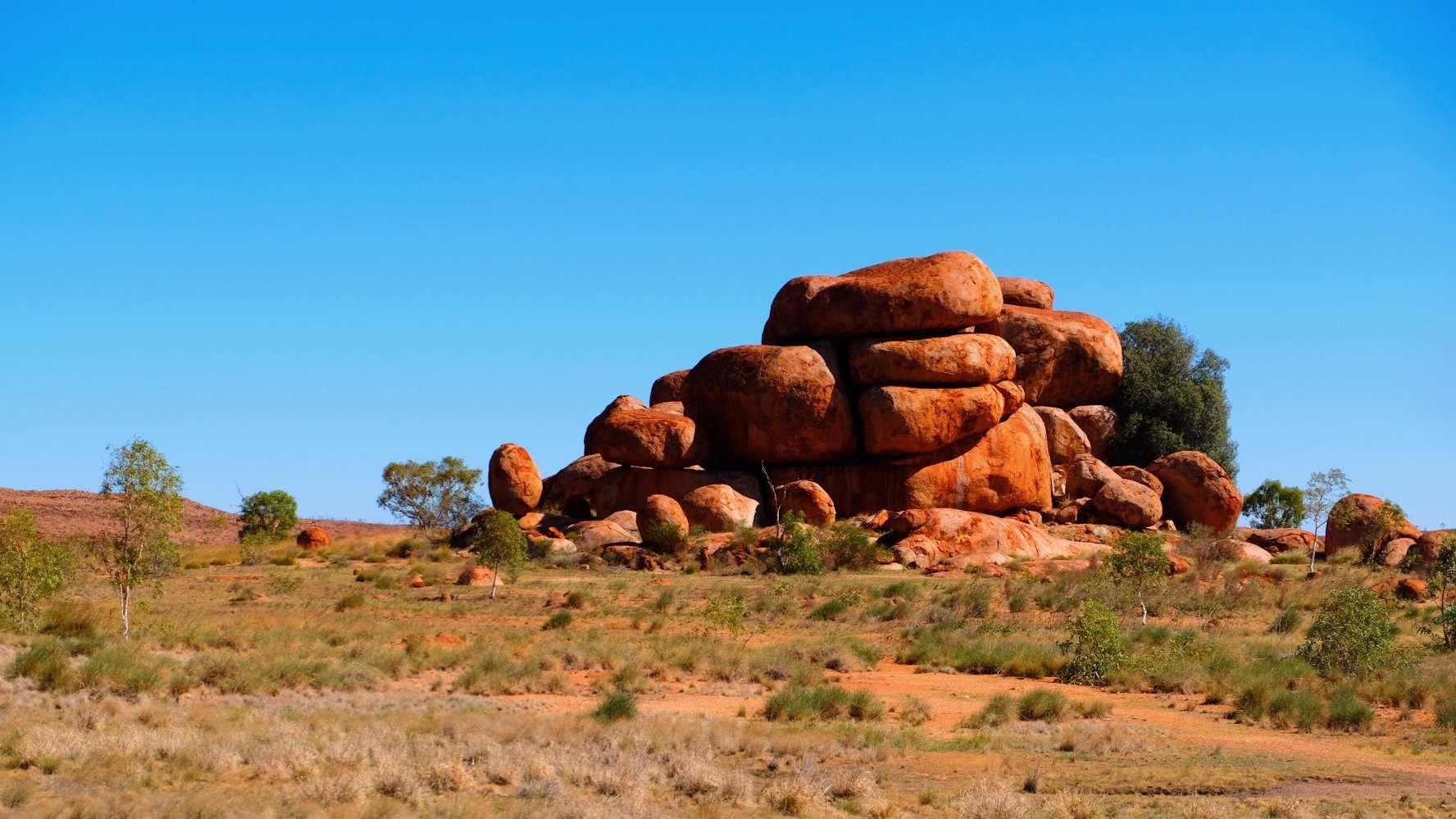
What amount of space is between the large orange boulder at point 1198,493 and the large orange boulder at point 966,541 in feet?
29.2

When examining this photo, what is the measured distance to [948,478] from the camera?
48719 millimetres

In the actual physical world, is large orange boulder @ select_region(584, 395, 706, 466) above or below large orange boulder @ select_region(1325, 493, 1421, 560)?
above

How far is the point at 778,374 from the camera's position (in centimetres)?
4812

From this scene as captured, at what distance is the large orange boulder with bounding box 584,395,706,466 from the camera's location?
4828 cm

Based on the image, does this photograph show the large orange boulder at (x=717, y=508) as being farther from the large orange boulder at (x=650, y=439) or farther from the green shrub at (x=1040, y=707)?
the green shrub at (x=1040, y=707)

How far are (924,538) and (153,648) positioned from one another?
26207 millimetres

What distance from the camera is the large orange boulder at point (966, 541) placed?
42.6m

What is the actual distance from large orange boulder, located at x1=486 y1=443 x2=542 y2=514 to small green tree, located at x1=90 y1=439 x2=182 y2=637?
26.8 metres

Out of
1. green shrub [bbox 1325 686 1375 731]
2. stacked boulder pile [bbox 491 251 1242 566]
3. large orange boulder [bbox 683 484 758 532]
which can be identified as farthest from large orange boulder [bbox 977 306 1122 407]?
green shrub [bbox 1325 686 1375 731]

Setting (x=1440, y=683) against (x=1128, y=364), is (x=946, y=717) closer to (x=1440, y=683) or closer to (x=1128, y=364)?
(x=1440, y=683)

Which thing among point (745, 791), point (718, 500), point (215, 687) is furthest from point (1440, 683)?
point (718, 500)

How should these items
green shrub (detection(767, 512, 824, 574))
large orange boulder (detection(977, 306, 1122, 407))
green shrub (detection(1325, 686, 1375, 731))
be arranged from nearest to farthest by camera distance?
green shrub (detection(1325, 686, 1375, 731)) → green shrub (detection(767, 512, 824, 574)) → large orange boulder (detection(977, 306, 1122, 407))

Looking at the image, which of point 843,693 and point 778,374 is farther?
point 778,374

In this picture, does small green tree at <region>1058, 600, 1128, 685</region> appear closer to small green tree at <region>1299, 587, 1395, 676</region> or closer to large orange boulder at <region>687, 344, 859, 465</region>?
small green tree at <region>1299, 587, 1395, 676</region>
